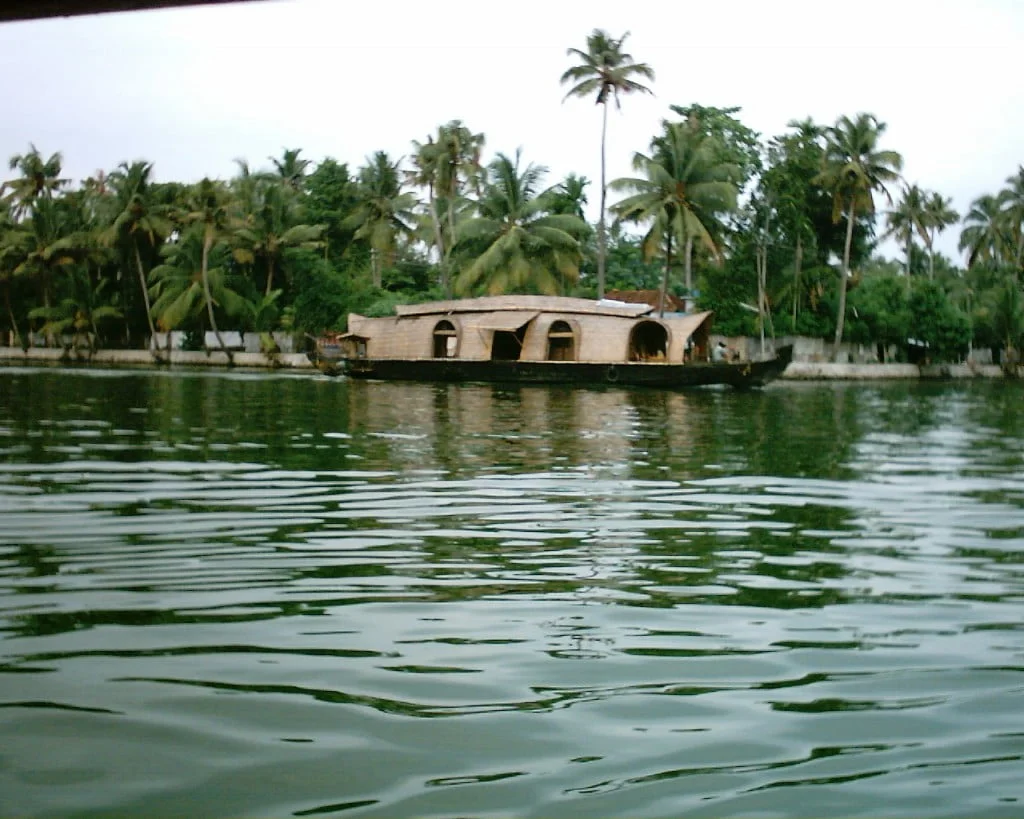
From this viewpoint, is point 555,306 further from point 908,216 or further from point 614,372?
point 908,216

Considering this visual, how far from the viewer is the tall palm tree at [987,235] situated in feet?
141

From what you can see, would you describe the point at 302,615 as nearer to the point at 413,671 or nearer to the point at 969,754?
the point at 413,671

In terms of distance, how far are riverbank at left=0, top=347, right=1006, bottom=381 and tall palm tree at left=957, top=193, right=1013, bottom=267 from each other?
5501 millimetres

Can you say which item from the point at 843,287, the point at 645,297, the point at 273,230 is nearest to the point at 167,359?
the point at 273,230

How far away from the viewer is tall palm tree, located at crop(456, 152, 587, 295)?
29594 mm

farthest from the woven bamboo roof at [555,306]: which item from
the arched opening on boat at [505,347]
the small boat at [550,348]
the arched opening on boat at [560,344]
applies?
the arched opening on boat at [505,347]

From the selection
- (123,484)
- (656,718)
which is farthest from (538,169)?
(656,718)

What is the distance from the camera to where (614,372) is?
24.6 m

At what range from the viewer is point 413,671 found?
3.03 metres

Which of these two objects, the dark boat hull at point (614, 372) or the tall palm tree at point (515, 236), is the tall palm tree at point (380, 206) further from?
the dark boat hull at point (614, 372)

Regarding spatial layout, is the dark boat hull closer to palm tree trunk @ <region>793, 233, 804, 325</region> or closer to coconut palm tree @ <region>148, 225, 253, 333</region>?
palm tree trunk @ <region>793, 233, 804, 325</region>

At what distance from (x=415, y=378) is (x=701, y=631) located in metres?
23.5

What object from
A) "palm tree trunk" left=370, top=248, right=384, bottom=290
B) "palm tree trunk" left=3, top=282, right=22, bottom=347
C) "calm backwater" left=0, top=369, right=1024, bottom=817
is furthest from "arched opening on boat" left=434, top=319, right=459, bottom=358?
"calm backwater" left=0, top=369, right=1024, bottom=817

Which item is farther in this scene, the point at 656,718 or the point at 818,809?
the point at 656,718
